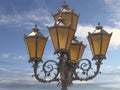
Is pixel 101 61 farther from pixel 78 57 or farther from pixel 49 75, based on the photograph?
pixel 49 75

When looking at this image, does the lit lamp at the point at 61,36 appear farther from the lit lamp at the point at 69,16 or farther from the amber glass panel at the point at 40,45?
the lit lamp at the point at 69,16

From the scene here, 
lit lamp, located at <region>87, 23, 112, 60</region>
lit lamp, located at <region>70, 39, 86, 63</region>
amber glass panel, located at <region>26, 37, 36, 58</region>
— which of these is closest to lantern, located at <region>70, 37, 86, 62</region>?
lit lamp, located at <region>70, 39, 86, 63</region>

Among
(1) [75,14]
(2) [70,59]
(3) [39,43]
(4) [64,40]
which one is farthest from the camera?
(1) [75,14]

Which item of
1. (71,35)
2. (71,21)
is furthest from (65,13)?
(71,35)

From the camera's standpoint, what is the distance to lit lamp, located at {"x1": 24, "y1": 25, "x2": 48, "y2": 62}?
8375 millimetres

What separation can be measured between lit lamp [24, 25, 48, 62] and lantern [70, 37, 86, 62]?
1.06m

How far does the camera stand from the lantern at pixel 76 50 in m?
9.21

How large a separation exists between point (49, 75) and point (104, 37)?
5.72ft

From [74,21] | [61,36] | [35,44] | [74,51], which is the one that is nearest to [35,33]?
[35,44]

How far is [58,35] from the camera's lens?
7887 millimetres

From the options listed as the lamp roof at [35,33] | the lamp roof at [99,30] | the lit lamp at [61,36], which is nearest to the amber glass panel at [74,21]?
the lamp roof at [99,30]

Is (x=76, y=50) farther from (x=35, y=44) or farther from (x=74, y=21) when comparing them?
(x=35, y=44)

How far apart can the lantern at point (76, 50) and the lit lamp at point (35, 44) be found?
3.49 ft

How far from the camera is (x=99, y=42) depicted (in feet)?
27.6
